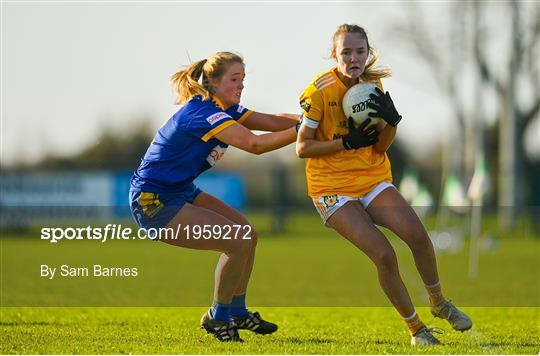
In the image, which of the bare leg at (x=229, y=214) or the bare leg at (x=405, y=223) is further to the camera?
the bare leg at (x=229, y=214)

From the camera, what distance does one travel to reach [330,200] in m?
7.85

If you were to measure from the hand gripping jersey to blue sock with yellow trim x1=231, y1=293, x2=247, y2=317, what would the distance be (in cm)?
113

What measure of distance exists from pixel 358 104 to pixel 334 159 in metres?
0.48

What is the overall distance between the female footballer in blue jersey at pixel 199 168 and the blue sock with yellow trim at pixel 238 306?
0.57 feet

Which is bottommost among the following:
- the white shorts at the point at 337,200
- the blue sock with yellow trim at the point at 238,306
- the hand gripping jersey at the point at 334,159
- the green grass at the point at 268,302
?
the green grass at the point at 268,302

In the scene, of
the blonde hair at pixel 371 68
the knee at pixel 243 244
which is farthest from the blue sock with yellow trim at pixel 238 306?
the blonde hair at pixel 371 68

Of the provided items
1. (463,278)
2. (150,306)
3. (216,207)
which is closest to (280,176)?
(463,278)

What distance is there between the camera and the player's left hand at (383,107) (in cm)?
764

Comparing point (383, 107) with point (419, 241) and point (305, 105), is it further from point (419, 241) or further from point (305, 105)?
point (419, 241)

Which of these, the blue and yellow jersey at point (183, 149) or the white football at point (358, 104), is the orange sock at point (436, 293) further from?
the blue and yellow jersey at point (183, 149)

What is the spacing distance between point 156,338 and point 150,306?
3715mm

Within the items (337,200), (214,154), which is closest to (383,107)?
(337,200)

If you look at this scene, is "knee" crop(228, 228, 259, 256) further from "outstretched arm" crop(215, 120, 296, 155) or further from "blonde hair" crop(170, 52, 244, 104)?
"blonde hair" crop(170, 52, 244, 104)

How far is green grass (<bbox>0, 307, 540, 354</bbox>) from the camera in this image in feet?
24.6
